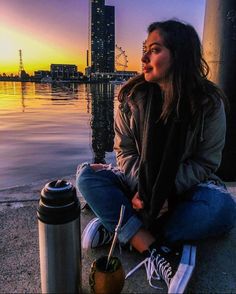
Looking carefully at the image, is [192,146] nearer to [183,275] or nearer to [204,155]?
[204,155]

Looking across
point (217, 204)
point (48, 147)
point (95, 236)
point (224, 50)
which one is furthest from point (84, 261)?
point (48, 147)

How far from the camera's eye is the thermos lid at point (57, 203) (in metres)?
1.85

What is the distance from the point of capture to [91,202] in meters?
2.57

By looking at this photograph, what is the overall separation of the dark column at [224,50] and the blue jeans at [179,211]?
1540 mm

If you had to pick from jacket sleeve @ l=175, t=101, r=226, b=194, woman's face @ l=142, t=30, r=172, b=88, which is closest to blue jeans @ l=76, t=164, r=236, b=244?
jacket sleeve @ l=175, t=101, r=226, b=194

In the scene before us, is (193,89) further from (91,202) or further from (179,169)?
(91,202)

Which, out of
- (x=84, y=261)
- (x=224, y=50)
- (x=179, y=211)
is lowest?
(x=84, y=261)

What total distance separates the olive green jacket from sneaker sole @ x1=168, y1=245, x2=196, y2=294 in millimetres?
502

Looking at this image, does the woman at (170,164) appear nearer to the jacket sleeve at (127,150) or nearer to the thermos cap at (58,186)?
the jacket sleeve at (127,150)

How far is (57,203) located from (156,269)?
844 mm

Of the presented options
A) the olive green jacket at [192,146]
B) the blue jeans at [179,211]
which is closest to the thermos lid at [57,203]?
the blue jeans at [179,211]

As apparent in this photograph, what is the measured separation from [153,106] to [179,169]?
0.49 metres

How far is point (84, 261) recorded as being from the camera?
2439 mm

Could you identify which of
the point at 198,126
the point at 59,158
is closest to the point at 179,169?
the point at 198,126
